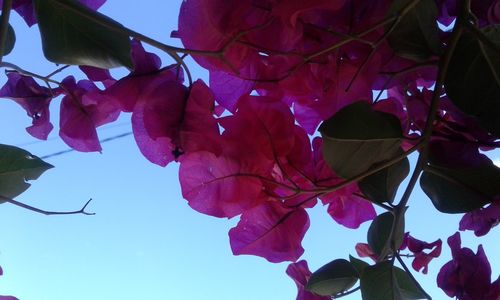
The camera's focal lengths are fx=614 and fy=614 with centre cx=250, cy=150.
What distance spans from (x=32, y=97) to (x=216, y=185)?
0.53 feet

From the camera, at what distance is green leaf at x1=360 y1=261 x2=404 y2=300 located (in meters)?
0.48

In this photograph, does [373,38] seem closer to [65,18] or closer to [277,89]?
[277,89]

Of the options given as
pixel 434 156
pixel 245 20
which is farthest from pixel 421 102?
pixel 245 20

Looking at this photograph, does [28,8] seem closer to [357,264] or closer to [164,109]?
[164,109]

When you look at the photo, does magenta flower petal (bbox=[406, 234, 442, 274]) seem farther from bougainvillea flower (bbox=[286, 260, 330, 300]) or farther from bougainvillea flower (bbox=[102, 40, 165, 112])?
bougainvillea flower (bbox=[102, 40, 165, 112])

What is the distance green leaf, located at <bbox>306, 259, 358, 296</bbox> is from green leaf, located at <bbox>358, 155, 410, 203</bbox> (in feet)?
0.32

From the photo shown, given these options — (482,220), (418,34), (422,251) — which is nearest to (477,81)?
(418,34)

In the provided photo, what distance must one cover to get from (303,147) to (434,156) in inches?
3.7

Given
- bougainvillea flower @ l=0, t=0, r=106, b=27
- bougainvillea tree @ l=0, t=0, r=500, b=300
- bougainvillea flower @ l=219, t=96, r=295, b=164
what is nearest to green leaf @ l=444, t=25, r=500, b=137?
bougainvillea tree @ l=0, t=0, r=500, b=300

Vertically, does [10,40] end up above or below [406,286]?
above

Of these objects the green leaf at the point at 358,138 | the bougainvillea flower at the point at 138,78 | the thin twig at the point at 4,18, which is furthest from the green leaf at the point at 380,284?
the thin twig at the point at 4,18

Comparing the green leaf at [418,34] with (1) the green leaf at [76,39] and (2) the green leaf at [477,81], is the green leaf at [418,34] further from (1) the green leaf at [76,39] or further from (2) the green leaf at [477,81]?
(1) the green leaf at [76,39]

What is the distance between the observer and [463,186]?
1.45 ft

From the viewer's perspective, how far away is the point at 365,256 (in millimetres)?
641
